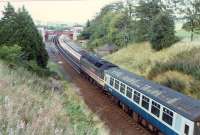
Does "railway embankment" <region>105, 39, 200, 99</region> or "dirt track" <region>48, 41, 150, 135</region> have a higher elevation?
"railway embankment" <region>105, 39, 200, 99</region>

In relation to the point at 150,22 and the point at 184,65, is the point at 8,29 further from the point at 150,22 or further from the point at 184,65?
the point at 150,22

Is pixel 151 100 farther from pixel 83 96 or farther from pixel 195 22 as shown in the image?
pixel 195 22

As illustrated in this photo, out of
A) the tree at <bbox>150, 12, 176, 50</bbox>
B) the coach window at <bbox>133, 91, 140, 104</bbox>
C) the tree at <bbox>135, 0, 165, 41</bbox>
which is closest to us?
the coach window at <bbox>133, 91, 140, 104</bbox>

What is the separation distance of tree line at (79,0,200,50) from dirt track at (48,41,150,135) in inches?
365

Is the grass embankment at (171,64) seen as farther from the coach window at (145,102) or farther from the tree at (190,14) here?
the coach window at (145,102)

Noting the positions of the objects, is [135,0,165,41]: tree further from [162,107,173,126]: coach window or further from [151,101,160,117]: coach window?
[162,107,173,126]: coach window

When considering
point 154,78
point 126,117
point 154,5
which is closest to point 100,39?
point 154,5

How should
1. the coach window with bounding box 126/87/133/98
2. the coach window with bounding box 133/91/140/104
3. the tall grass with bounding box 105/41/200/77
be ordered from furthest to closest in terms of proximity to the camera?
the tall grass with bounding box 105/41/200/77, the coach window with bounding box 126/87/133/98, the coach window with bounding box 133/91/140/104

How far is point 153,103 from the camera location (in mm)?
18047

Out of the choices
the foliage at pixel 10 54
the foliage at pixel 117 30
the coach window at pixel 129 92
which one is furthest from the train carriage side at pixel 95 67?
the foliage at pixel 117 30

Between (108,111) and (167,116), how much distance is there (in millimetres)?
8213

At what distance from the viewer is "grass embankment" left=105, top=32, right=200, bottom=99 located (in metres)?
26.7

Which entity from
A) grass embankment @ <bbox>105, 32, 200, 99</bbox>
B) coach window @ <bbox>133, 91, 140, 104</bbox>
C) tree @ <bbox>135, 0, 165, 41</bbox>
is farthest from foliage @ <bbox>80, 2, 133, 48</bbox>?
coach window @ <bbox>133, 91, 140, 104</bbox>

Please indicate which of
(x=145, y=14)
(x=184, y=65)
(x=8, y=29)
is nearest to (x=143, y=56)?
(x=145, y=14)
